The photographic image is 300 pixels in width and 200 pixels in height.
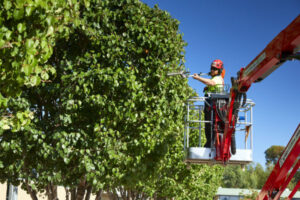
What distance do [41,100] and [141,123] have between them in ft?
10.6

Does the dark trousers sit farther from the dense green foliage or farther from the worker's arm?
the dense green foliage

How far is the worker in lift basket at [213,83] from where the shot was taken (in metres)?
10.4

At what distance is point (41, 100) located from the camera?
1186 centimetres

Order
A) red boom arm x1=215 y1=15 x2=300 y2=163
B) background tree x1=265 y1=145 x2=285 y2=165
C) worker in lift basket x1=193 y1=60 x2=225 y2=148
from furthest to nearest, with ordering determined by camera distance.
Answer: background tree x1=265 y1=145 x2=285 y2=165 → worker in lift basket x1=193 y1=60 x2=225 y2=148 → red boom arm x1=215 y1=15 x2=300 y2=163

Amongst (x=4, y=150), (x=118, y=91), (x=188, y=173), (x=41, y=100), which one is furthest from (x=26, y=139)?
(x=188, y=173)

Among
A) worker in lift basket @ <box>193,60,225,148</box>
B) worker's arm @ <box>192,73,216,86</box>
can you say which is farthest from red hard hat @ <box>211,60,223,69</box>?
worker's arm @ <box>192,73,216,86</box>

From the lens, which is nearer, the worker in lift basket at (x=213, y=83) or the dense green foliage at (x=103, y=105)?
the dense green foliage at (x=103, y=105)

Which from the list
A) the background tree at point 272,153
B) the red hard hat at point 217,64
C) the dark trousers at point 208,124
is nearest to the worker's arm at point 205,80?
the dark trousers at point 208,124

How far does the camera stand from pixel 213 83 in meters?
10.4

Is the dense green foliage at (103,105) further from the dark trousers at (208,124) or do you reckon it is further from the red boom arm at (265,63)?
the red boom arm at (265,63)

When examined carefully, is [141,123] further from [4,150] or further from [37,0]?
[37,0]

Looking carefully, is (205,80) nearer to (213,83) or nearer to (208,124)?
(213,83)

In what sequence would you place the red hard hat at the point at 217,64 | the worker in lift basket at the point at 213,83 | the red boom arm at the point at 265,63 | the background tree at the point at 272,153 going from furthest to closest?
1. the background tree at the point at 272,153
2. the red hard hat at the point at 217,64
3. the worker in lift basket at the point at 213,83
4. the red boom arm at the point at 265,63

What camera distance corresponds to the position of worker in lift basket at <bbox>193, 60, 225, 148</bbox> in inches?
408
